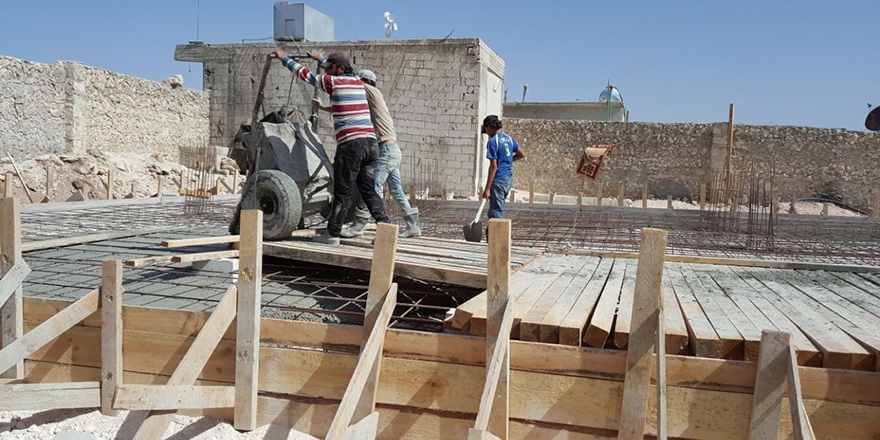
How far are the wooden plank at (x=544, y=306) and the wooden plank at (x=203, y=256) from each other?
2.01 meters

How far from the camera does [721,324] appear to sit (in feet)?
8.87

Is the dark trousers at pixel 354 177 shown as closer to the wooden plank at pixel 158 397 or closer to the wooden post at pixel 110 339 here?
the wooden post at pixel 110 339

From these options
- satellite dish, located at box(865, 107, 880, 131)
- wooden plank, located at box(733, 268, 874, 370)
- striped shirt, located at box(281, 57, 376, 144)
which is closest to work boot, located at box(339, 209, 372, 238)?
striped shirt, located at box(281, 57, 376, 144)

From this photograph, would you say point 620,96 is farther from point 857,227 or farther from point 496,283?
point 496,283

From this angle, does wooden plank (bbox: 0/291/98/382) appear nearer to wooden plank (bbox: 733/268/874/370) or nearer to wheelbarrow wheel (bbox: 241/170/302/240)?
wheelbarrow wheel (bbox: 241/170/302/240)

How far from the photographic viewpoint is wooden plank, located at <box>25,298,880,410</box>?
240cm

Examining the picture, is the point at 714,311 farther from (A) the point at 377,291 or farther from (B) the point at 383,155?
(B) the point at 383,155

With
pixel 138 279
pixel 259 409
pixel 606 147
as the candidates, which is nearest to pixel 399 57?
pixel 606 147

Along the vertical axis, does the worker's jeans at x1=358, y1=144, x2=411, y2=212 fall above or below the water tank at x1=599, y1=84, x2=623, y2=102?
below

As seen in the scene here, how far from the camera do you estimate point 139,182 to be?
13273 millimetres

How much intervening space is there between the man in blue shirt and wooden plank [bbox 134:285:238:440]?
2899mm

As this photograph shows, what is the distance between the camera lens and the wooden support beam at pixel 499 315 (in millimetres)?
2604

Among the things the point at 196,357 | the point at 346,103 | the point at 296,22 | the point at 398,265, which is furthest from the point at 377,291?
the point at 296,22

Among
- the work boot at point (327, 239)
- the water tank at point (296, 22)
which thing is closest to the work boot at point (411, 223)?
the work boot at point (327, 239)
